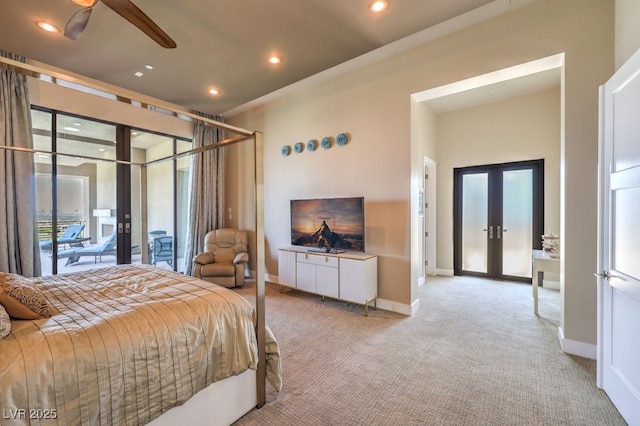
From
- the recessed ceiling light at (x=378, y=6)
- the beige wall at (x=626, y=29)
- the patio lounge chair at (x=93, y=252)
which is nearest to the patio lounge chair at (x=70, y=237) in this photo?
the patio lounge chair at (x=93, y=252)

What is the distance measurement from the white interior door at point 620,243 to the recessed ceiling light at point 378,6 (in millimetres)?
1949

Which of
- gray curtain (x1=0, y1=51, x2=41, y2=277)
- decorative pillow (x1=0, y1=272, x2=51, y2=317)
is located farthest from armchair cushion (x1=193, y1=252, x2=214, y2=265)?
decorative pillow (x1=0, y1=272, x2=51, y2=317)

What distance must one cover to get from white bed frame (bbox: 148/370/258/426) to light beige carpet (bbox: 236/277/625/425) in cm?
10

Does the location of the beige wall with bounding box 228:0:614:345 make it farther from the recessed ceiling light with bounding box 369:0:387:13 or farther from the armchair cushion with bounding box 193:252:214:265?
the armchair cushion with bounding box 193:252:214:265

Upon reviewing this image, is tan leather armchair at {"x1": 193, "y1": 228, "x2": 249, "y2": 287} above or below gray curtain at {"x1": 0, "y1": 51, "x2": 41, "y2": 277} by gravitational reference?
below

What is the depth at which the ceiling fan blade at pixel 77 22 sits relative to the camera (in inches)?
80.6

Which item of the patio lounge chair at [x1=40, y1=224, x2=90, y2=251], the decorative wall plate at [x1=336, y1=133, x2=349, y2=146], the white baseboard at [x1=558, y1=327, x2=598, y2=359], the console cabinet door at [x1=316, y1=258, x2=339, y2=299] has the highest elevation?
the decorative wall plate at [x1=336, y1=133, x2=349, y2=146]

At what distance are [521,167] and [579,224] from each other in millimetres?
2880

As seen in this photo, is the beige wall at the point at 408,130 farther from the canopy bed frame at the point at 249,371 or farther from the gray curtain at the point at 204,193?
the canopy bed frame at the point at 249,371

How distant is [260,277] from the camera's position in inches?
74.2

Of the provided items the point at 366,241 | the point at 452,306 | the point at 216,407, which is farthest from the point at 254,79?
the point at 452,306

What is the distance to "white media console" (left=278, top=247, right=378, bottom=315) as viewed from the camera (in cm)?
345

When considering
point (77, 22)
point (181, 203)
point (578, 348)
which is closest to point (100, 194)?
point (181, 203)

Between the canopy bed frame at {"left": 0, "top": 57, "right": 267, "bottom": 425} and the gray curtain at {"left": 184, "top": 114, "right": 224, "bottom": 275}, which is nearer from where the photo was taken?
the canopy bed frame at {"left": 0, "top": 57, "right": 267, "bottom": 425}
